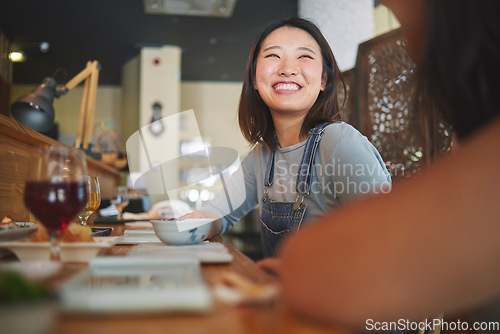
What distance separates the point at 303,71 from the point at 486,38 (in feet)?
3.10

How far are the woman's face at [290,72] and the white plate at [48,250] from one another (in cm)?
91

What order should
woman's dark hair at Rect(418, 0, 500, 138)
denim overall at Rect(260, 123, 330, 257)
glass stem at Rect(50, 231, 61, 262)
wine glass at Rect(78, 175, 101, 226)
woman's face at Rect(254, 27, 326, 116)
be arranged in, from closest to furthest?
woman's dark hair at Rect(418, 0, 500, 138) < glass stem at Rect(50, 231, 61, 262) < wine glass at Rect(78, 175, 101, 226) < denim overall at Rect(260, 123, 330, 257) < woman's face at Rect(254, 27, 326, 116)

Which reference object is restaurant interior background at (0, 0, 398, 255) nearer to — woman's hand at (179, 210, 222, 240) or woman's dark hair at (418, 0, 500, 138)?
woman's hand at (179, 210, 222, 240)

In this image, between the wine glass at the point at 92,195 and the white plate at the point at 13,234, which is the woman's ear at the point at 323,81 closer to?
the wine glass at the point at 92,195

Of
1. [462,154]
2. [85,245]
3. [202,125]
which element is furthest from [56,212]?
[202,125]

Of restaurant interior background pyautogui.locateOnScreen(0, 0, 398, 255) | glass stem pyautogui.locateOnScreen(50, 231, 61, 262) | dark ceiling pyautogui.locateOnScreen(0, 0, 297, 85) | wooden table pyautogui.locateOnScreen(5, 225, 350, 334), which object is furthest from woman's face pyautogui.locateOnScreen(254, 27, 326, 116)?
dark ceiling pyautogui.locateOnScreen(0, 0, 297, 85)

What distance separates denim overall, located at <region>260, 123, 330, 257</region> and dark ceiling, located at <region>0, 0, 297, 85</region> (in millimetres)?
4486

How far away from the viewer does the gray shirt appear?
1197 millimetres

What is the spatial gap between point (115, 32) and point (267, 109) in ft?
17.5

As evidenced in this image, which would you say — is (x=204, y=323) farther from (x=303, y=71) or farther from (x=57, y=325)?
(x=303, y=71)

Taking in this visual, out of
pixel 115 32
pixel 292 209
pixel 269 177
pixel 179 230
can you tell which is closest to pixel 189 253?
pixel 179 230

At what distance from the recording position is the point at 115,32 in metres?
6.27

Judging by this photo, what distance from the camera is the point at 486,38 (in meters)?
0.53

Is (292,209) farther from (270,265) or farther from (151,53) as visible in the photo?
(151,53)
